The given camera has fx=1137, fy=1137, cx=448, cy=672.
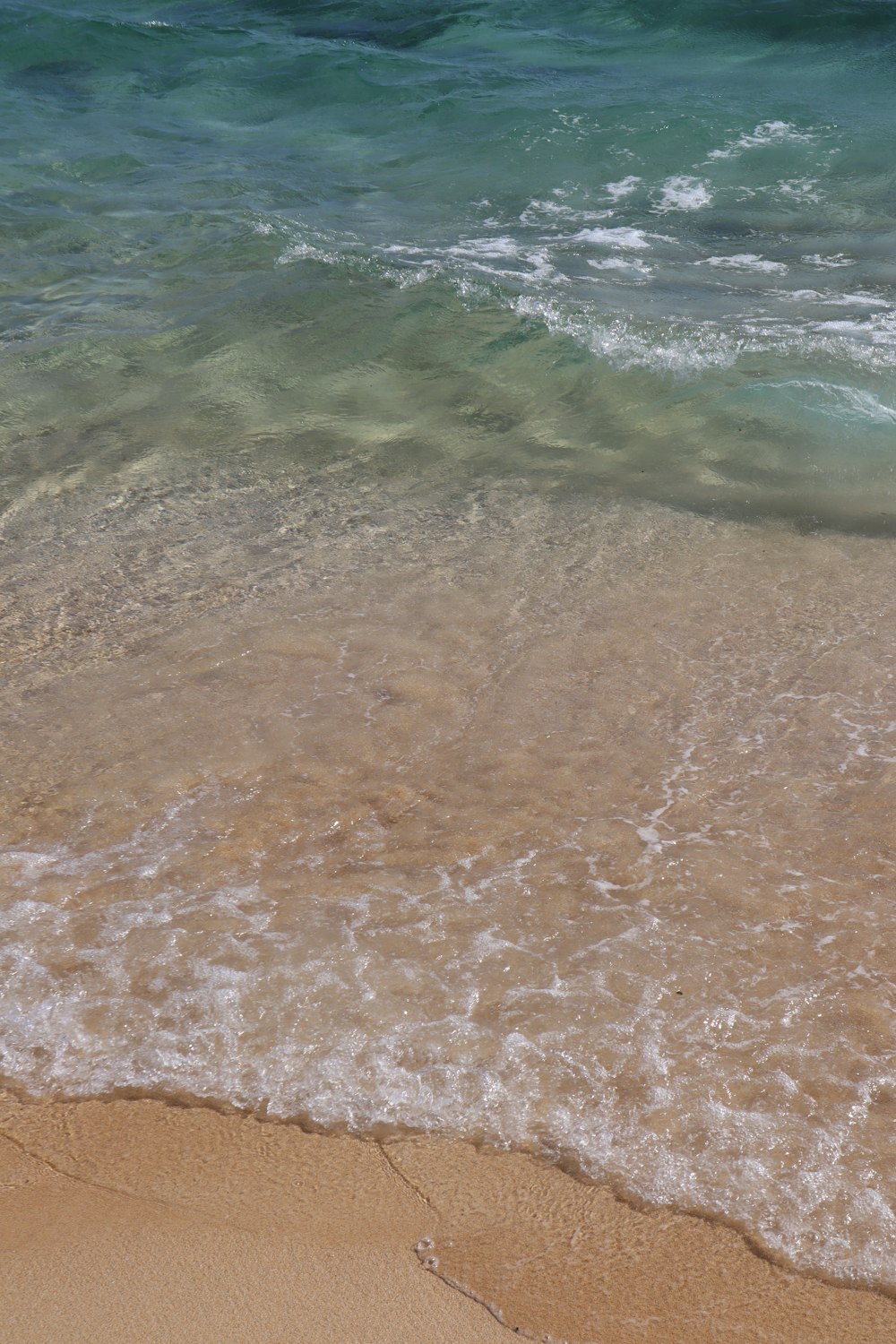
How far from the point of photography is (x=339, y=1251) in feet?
7.66

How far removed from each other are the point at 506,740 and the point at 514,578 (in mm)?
1228

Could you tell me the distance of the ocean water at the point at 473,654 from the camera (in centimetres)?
273

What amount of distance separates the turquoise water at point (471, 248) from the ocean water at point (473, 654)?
0.16 feet

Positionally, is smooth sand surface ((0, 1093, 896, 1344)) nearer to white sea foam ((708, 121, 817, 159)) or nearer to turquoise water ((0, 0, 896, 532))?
turquoise water ((0, 0, 896, 532))

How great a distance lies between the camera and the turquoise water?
630 centimetres

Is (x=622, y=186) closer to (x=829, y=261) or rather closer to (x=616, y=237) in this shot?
(x=616, y=237)

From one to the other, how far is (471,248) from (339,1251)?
7727 millimetres

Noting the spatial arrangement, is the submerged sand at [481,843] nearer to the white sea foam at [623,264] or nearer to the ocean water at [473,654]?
the ocean water at [473,654]

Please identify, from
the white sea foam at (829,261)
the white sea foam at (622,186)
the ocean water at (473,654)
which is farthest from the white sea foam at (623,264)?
the white sea foam at (622,186)

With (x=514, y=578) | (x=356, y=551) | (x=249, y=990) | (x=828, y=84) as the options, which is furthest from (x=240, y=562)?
(x=828, y=84)

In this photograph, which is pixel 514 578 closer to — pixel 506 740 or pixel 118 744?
pixel 506 740

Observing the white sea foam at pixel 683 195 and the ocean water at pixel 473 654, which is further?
the white sea foam at pixel 683 195

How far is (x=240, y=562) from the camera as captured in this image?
5082 millimetres

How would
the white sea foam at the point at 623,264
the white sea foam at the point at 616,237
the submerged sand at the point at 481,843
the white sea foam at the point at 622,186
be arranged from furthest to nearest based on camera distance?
the white sea foam at the point at 622,186
the white sea foam at the point at 616,237
the white sea foam at the point at 623,264
the submerged sand at the point at 481,843
